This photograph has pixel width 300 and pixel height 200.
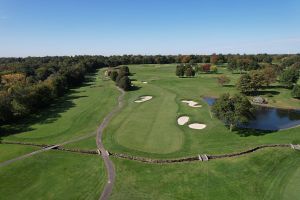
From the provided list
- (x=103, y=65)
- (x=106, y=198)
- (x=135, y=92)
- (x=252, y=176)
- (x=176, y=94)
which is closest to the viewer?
(x=106, y=198)

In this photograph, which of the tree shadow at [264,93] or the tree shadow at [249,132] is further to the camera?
the tree shadow at [264,93]

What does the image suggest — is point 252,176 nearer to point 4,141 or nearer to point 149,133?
point 149,133

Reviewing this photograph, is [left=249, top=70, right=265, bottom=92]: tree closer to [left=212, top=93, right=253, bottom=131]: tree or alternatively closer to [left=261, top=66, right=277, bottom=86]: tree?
[left=261, top=66, right=277, bottom=86]: tree

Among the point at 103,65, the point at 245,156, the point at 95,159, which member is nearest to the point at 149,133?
the point at 95,159

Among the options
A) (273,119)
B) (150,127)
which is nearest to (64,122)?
(150,127)

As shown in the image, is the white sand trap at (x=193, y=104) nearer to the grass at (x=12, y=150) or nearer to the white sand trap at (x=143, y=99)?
the white sand trap at (x=143, y=99)

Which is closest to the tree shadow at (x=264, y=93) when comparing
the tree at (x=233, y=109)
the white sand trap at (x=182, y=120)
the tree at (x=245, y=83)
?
the tree at (x=245, y=83)
